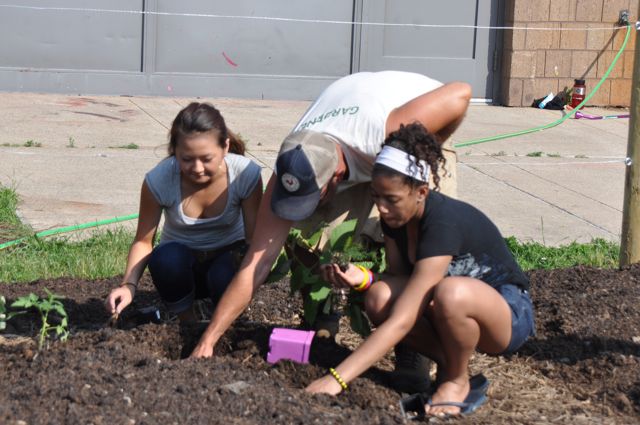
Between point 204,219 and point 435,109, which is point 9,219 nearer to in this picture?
point 204,219

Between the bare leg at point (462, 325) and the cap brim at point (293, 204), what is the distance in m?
0.51

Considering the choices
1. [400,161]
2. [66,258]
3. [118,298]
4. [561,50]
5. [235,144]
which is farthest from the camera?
[561,50]

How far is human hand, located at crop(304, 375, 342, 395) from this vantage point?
132 inches

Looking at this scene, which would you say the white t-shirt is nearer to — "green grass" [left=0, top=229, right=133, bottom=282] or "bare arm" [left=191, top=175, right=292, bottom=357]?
"bare arm" [left=191, top=175, right=292, bottom=357]

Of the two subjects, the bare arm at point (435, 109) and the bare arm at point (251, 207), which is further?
the bare arm at point (251, 207)

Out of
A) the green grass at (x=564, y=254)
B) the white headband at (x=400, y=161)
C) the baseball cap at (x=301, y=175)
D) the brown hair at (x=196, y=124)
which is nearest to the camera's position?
the white headband at (x=400, y=161)

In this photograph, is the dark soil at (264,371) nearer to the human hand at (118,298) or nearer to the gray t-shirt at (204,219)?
the human hand at (118,298)

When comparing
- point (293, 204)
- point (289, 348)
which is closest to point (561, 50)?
point (289, 348)

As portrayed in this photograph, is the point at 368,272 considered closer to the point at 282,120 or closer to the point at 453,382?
the point at 453,382

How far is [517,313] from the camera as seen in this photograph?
3568mm

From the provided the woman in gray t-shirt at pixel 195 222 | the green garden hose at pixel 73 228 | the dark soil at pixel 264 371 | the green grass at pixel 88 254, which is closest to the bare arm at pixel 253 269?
the dark soil at pixel 264 371

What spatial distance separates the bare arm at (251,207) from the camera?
411 centimetres

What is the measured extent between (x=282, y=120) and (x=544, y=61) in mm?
3128

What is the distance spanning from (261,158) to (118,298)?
13.3ft
